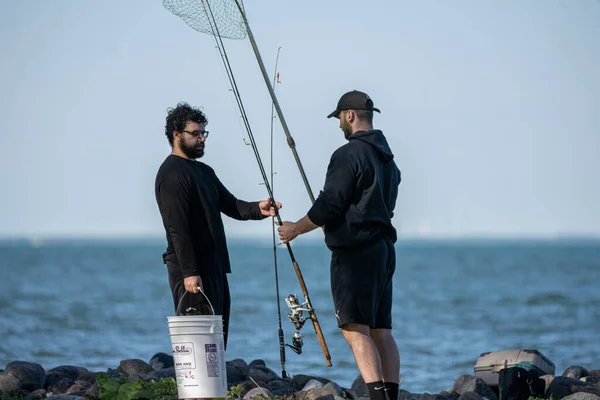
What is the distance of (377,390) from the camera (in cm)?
657

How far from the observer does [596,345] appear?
61.5ft

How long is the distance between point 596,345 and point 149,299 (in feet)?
53.5

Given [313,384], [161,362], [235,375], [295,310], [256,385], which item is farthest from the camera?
[161,362]

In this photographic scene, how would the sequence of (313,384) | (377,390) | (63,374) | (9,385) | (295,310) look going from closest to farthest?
(377,390) < (295,310) < (313,384) < (9,385) < (63,374)

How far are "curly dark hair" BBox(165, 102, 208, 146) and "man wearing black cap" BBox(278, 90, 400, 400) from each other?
0.83 metres

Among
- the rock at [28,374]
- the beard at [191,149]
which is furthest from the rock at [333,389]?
the rock at [28,374]

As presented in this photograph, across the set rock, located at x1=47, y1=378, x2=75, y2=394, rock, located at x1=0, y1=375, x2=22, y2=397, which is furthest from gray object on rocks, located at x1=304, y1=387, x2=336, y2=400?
rock, located at x1=0, y1=375, x2=22, y2=397

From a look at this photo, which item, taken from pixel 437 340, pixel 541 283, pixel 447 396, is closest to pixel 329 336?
pixel 437 340

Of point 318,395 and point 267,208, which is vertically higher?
point 267,208

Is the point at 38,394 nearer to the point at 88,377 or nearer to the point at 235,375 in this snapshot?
the point at 88,377

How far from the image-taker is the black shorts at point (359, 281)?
6.57m

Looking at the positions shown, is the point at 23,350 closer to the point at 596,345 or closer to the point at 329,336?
the point at 329,336

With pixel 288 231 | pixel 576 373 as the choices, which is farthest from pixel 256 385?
pixel 576 373

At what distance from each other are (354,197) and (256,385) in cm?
275
